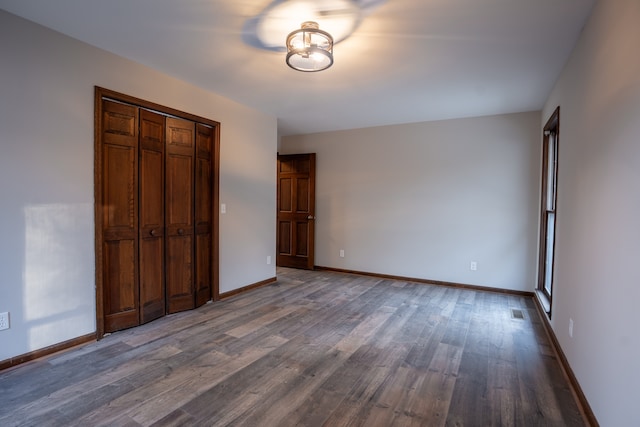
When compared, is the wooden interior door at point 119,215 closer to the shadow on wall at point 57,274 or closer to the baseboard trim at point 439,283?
the shadow on wall at point 57,274

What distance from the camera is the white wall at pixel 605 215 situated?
1.44 m

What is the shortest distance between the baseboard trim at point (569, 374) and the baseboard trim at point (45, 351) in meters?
3.58

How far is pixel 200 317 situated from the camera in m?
3.40

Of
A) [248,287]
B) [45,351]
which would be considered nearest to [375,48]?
[248,287]

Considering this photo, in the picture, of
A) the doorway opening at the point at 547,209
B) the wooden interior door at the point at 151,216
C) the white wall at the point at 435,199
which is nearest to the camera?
the wooden interior door at the point at 151,216

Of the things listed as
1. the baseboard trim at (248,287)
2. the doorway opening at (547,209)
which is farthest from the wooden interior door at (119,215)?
the doorway opening at (547,209)

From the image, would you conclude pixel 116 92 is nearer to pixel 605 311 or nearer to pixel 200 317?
pixel 200 317

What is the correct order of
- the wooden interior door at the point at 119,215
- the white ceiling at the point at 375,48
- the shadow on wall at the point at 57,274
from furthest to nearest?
the wooden interior door at the point at 119,215, the shadow on wall at the point at 57,274, the white ceiling at the point at 375,48

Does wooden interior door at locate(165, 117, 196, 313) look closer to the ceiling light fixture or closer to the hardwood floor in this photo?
the hardwood floor

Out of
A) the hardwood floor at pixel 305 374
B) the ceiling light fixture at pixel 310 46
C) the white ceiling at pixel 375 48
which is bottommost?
the hardwood floor at pixel 305 374

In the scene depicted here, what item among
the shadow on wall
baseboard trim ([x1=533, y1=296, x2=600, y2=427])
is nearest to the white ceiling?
the shadow on wall

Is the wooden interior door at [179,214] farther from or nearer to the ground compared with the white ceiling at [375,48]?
nearer to the ground

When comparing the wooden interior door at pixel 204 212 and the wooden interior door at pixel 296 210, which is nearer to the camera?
the wooden interior door at pixel 204 212

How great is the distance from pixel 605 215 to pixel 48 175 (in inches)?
147
